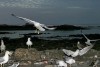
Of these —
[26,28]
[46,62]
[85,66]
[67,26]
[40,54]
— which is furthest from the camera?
[67,26]

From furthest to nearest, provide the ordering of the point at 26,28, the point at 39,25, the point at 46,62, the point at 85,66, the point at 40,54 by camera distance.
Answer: the point at 26,28
the point at 40,54
the point at 46,62
the point at 85,66
the point at 39,25

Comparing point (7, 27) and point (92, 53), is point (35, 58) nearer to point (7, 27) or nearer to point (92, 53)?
point (92, 53)

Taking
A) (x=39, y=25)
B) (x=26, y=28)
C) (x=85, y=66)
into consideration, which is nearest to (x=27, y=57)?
(x=85, y=66)

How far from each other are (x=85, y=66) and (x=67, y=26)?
45.3 meters

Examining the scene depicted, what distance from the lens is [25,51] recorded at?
1797cm

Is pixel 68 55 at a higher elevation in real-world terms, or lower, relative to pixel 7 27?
lower

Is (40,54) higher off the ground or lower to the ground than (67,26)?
Result: lower

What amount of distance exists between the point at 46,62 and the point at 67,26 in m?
44.2

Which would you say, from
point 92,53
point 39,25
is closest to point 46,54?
point 92,53

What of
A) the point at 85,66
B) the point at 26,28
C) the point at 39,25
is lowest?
the point at 85,66

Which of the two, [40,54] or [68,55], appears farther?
[40,54]

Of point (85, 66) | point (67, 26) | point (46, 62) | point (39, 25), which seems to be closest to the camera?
point (39, 25)

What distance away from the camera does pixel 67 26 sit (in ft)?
200

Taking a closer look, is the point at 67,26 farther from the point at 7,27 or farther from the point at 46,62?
the point at 46,62
